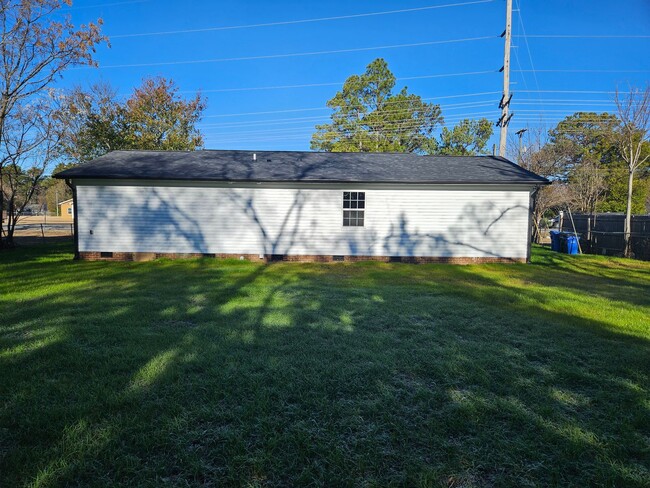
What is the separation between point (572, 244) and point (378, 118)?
21127 millimetres

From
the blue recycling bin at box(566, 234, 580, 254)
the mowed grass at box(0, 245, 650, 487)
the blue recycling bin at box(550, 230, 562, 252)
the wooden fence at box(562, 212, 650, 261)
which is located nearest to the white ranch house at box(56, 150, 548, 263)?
the blue recycling bin at box(566, 234, 580, 254)

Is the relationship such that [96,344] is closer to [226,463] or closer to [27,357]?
[27,357]

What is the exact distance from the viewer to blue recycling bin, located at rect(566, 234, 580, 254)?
607 inches

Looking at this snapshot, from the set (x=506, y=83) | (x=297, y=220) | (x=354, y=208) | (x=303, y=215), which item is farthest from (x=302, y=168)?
(x=506, y=83)

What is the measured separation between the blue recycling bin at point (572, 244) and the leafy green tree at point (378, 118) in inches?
737

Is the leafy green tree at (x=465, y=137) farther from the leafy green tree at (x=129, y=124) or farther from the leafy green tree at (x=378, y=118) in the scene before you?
the leafy green tree at (x=129, y=124)

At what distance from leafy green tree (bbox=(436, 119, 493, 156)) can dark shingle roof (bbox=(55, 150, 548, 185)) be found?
21117 millimetres

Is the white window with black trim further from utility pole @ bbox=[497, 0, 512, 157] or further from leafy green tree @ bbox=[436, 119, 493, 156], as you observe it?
leafy green tree @ bbox=[436, 119, 493, 156]

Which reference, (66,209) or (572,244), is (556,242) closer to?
(572,244)

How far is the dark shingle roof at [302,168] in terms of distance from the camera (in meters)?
11.9

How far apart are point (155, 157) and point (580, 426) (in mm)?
14861

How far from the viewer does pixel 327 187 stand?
40.0 ft

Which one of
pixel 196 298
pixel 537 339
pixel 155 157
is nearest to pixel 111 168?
pixel 155 157

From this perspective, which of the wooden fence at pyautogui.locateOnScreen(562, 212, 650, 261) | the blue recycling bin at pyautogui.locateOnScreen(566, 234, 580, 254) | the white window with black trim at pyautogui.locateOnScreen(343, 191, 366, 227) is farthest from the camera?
the blue recycling bin at pyautogui.locateOnScreen(566, 234, 580, 254)
